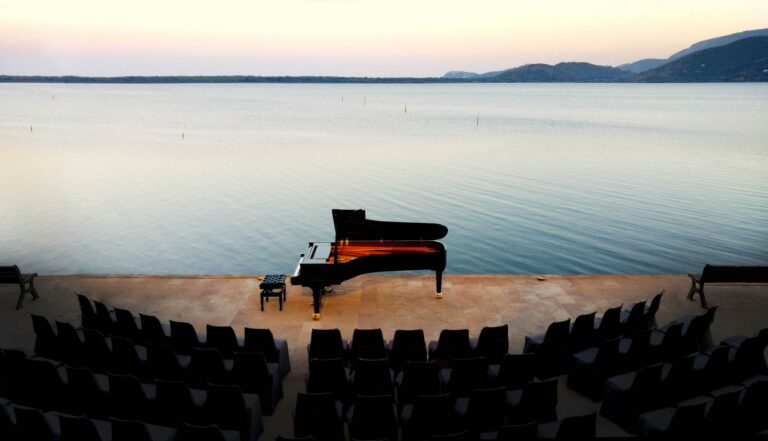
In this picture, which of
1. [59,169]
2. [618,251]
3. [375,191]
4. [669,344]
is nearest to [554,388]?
[669,344]

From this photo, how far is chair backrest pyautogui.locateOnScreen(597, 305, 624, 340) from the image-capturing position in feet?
28.1

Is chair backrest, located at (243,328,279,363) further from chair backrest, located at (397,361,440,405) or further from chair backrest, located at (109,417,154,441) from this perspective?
chair backrest, located at (109,417,154,441)

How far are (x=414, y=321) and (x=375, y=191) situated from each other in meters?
18.7

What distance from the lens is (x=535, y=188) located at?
97.1 ft

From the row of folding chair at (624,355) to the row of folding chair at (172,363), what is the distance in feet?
13.1

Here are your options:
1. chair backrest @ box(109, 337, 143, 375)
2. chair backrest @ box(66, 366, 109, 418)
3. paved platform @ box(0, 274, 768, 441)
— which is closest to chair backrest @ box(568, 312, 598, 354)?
paved platform @ box(0, 274, 768, 441)

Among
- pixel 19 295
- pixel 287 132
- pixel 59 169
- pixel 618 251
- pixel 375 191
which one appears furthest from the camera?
pixel 287 132

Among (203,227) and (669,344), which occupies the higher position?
(669,344)

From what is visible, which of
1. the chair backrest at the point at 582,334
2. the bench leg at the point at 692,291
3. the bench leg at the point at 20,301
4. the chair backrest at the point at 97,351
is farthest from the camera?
the bench leg at the point at 692,291

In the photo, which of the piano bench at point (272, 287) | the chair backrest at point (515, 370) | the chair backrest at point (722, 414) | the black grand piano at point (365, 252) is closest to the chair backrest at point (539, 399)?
the chair backrest at point (515, 370)

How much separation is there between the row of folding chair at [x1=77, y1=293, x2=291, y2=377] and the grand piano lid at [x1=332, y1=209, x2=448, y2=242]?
3848 millimetres

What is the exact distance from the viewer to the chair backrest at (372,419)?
20.3 feet

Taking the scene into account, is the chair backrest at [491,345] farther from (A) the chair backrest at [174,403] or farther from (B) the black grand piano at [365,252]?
(A) the chair backrest at [174,403]

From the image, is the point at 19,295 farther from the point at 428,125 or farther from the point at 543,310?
the point at 428,125
